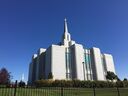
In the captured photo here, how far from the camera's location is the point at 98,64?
82.4 m

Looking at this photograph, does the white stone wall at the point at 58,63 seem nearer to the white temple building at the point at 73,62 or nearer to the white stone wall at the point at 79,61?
the white temple building at the point at 73,62

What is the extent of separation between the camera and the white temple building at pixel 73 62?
243ft

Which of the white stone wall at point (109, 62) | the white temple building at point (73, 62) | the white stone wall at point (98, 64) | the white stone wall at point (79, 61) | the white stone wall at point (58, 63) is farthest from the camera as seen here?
the white stone wall at point (109, 62)

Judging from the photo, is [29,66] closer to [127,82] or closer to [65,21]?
[65,21]

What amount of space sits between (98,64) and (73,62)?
14.3 metres

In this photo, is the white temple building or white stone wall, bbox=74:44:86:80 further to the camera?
the white temple building

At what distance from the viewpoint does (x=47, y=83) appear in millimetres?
54469

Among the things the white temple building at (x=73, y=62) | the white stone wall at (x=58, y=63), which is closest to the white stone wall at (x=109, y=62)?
the white temple building at (x=73, y=62)

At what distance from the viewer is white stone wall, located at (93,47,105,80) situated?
7928 cm

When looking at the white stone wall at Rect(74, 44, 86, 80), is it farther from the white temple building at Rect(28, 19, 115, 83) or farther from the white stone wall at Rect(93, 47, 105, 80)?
the white stone wall at Rect(93, 47, 105, 80)

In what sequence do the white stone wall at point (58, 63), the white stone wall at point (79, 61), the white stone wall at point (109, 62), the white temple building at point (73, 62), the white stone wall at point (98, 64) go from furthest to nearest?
the white stone wall at point (109, 62), the white stone wall at point (98, 64), the white temple building at point (73, 62), the white stone wall at point (79, 61), the white stone wall at point (58, 63)

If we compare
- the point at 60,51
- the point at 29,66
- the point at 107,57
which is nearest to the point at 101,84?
the point at 60,51

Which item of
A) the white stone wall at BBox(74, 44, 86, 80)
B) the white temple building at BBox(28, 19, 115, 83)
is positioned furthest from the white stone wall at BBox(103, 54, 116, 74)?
the white stone wall at BBox(74, 44, 86, 80)

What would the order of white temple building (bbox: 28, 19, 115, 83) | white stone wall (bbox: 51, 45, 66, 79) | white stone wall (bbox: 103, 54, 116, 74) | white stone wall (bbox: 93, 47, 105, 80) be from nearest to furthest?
white stone wall (bbox: 51, 45, 66, 79) < white temple building (bbox: 28, 19, 115, 83) < white stone wall (bbox: 93, 47, 105, 80) < white stone wall (bbox: 103, 54, 116, 74)
